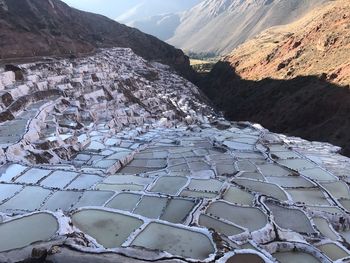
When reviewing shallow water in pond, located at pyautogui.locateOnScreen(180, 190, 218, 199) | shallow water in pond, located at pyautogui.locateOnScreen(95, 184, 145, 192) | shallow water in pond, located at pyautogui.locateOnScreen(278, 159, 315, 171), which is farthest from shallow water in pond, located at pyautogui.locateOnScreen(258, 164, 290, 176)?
shallow water in pond, located at pyautogui.locateOnScreen(95, 184, 145, 192)

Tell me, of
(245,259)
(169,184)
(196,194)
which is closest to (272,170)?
(169,184)

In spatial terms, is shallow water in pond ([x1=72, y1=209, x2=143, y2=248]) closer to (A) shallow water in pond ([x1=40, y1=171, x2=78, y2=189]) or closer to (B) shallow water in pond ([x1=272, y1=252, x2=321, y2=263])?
(B) shallow water in pond ([x1=272, y1=252, x2=321, y2=263])

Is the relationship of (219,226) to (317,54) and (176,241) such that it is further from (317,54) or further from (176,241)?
(317,54)

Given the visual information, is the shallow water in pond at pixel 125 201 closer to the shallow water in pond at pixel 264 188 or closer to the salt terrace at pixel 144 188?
the salt terrace at pixel 144 188

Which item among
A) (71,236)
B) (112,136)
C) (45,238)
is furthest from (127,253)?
(112,136)

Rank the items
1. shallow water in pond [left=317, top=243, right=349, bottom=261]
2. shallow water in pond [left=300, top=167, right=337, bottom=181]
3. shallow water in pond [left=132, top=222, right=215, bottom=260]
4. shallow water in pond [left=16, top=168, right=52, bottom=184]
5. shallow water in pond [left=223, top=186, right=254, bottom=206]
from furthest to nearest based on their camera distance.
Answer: shallow water in pond [left=300, top=167, right=337, bottom=181] < shallow water in pond [left=16, top=168, right=52, bottom=184] < shallow water in pond [left=223, top=186, right=254, bottom=206] < shallow water in pond [left=317, top=243, right=349, bottom=261] < shallow water in pond [left=132, top=222, right=215, bottom=260]

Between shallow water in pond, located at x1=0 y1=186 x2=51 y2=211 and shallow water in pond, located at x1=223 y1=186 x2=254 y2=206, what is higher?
shallow water in pond, located at x1=223 y1=186 x2=254 y2=206
